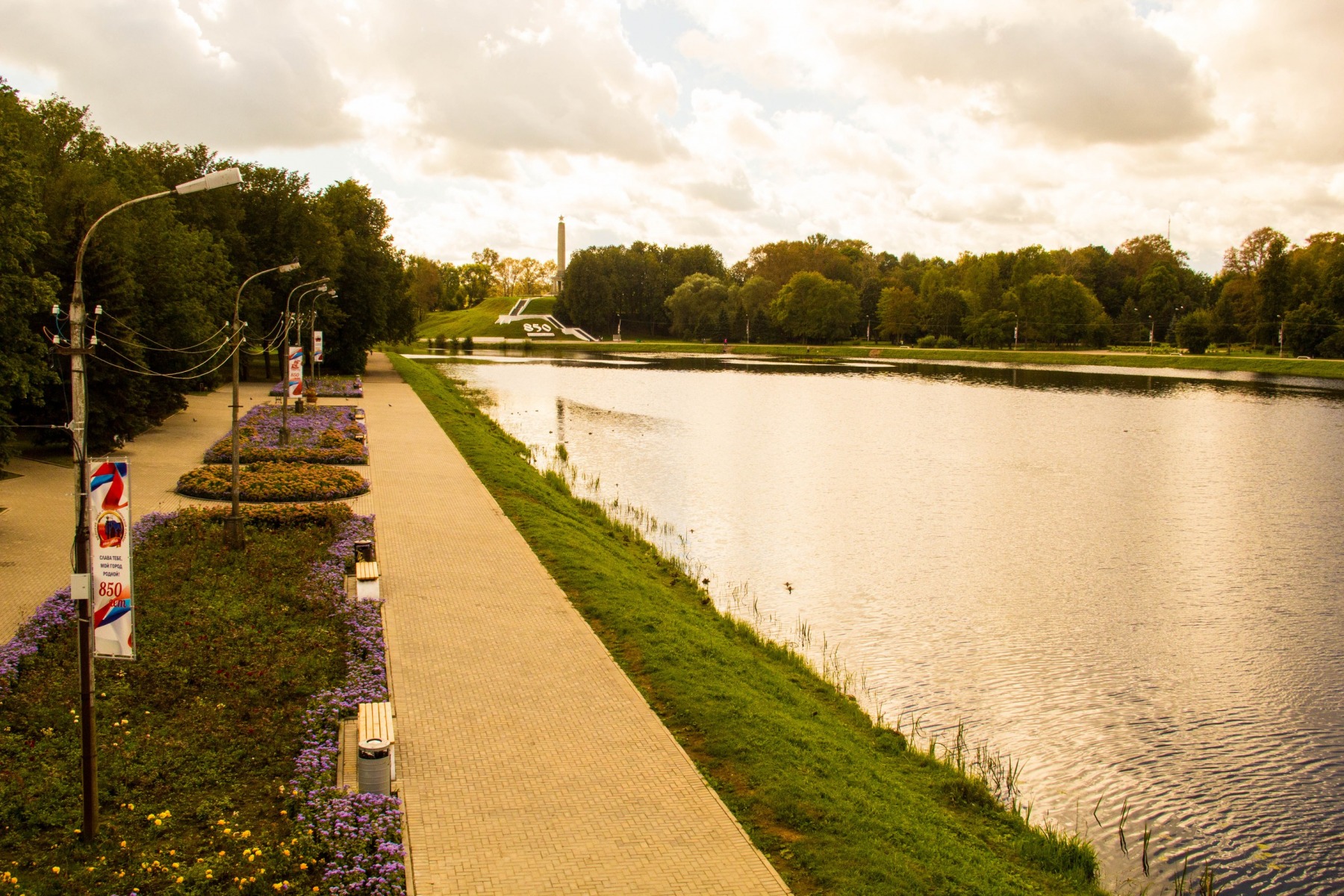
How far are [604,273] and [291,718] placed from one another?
5628 inches

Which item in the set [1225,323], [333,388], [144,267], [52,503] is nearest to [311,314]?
[333,388]

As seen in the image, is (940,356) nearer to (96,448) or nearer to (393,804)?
(96,448)

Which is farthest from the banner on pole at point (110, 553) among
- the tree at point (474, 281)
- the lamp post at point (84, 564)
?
the tree at point (474, 281)

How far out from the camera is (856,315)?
424 ft

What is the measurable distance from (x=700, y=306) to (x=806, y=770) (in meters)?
131

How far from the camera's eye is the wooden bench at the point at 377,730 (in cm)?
915

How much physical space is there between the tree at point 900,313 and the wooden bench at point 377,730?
403ft

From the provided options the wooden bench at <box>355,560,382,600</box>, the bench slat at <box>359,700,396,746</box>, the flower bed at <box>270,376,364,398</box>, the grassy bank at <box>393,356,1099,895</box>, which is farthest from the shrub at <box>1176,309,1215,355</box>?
the bench slat at <box>359,700,396,746</box>

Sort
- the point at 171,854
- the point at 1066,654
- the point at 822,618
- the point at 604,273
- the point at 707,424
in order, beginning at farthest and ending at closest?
the point at 604,273 → the point at 707,424 → the point at 822,618 → the point at 1066,654 → the point at 171,854

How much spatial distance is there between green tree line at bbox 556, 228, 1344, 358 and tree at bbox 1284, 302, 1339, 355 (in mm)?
114

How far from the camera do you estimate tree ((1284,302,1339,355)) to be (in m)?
90.5

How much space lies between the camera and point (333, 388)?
1996 inches

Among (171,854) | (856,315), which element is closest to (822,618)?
(171,854)

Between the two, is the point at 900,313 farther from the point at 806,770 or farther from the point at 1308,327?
the point at 806,770
